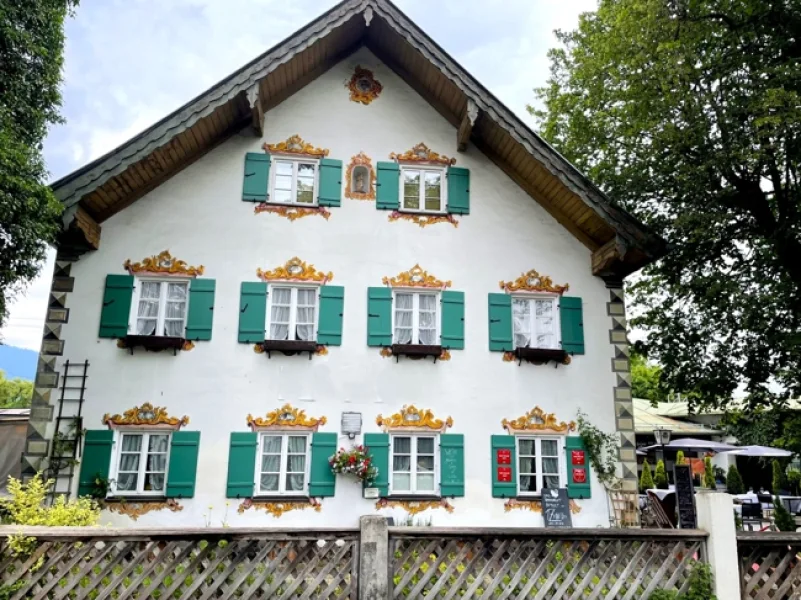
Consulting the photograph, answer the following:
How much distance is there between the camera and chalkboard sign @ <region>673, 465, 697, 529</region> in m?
8.12

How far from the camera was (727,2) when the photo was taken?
438 inches

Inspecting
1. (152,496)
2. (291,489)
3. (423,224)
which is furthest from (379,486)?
(423,224)

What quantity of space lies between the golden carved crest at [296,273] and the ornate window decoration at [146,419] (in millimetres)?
2860

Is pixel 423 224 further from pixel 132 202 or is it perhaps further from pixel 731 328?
pixel 731 328

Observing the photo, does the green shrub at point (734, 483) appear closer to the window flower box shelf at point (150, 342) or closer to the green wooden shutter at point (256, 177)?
the green wooden shutter at point (256, 177)

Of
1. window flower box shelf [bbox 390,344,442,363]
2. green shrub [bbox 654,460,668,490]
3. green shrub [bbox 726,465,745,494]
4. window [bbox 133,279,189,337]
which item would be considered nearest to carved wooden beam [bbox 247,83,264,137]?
window [bbox 133,279,189,337]

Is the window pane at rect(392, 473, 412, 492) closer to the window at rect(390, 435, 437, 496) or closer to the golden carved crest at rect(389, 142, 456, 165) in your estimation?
the window at rect(390, 435, 437, 496)

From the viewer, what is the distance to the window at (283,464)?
10281 millimetres

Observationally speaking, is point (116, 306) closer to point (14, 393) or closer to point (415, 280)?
point (415, 280)

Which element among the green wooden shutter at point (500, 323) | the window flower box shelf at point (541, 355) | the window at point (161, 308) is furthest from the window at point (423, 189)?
the window at point (161, 308)

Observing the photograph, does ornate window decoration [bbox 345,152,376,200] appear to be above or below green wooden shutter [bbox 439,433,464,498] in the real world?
above

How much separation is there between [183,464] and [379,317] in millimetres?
4206

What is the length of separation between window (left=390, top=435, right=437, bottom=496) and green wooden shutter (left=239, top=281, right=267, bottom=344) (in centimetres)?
310

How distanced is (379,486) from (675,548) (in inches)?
226
